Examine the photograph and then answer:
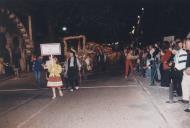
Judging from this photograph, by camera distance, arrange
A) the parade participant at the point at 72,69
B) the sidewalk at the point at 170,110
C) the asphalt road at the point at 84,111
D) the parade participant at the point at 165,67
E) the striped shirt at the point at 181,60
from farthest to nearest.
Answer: the parade participant at the point at 72,69 → the parade participant at the point at 165,67 → the striped shirt at the point at 181,60 → the asphalt road at the point at 84,111 → the sidewalk at the point at 170,110

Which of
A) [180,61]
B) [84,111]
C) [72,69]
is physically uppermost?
[180,61]

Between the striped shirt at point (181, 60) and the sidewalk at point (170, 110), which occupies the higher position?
the striped shirt at point (181, 60)

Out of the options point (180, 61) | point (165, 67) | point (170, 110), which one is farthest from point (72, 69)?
point (170, 110)

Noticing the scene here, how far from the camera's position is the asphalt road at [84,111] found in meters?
9.69

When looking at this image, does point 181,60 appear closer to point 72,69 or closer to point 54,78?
point 54,78

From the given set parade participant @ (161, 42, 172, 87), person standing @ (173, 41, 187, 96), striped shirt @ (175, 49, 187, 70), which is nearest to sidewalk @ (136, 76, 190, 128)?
parade participant @ (161, 42, 172, 87)

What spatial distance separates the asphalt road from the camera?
31.8ft

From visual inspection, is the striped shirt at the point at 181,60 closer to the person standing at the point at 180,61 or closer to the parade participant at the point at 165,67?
the person standing at the point at 180,61

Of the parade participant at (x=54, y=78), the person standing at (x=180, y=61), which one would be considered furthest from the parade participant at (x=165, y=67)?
the parade participant at (x=54, y=78)

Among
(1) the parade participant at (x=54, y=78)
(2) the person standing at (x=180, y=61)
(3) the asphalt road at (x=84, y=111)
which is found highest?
(2) the person standing at (x=180, y=61)

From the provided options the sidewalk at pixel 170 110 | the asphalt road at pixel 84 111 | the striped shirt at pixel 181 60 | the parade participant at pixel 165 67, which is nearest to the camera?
the sidewalk at pixel 170 110

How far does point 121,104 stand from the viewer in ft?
41.5

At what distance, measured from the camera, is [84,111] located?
38.1ft

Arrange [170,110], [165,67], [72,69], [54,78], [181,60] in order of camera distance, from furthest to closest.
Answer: [72,69], [54,78], [165,67], [181,60], [170,110]
